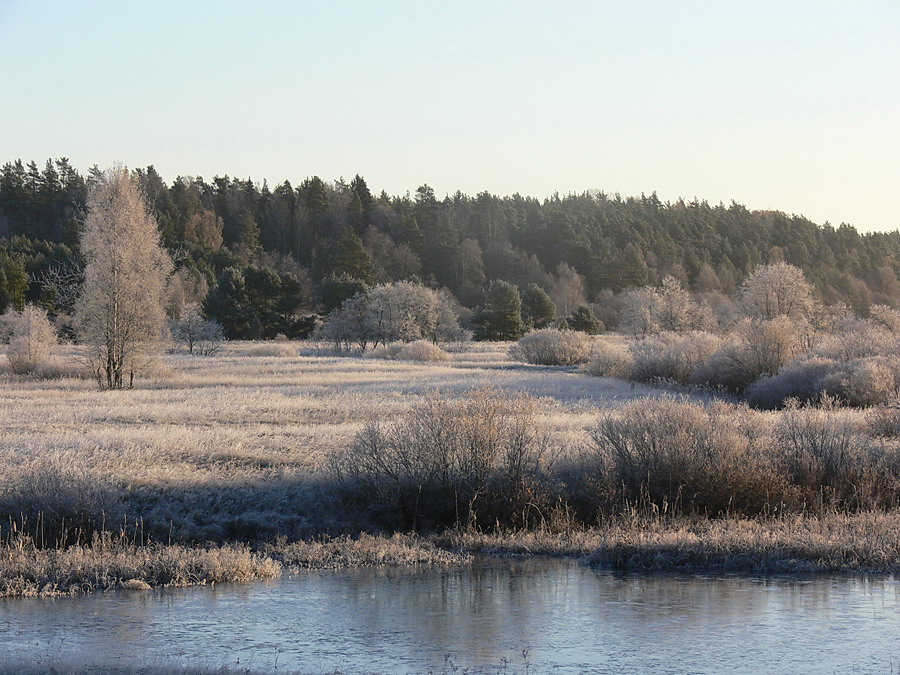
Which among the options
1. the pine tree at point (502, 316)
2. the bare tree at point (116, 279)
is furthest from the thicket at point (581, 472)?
the pine tree at point (502, 316)

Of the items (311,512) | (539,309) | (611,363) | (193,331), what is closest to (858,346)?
(611,363)

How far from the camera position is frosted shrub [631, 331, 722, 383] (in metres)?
40.2

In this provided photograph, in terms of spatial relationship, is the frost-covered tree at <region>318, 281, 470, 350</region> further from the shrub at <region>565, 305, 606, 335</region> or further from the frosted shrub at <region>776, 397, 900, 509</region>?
the frosted shrub at <region>776, 397, 900, 509</region>

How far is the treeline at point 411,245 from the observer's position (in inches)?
3056

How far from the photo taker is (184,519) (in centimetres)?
1571

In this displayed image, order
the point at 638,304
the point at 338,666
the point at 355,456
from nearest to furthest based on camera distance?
the point at 338,666 < the point at 355,456 < the point at 638,304

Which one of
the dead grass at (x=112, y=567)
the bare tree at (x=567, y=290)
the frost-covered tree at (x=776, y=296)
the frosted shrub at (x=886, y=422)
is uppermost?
the bare tree at (x=567, y=290)

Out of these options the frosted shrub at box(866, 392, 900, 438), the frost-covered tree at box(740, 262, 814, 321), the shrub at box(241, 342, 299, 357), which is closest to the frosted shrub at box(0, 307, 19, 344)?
the shrub at box(241, 342, 299, 357)

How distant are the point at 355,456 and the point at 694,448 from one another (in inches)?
243

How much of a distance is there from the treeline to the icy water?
61574 millimetres

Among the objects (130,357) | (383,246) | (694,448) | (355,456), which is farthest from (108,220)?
(383,246)

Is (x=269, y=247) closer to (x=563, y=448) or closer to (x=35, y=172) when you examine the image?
(x=35, y=172)

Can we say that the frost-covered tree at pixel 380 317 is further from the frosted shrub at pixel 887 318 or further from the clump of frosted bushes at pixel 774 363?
the frosted shrub at pixel 887 318

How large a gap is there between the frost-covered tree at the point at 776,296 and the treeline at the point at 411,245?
2903 cm
